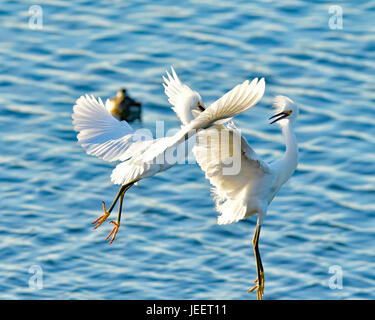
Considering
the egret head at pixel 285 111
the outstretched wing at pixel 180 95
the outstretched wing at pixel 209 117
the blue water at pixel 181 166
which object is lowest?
the outstretched wing at pixel 209 117

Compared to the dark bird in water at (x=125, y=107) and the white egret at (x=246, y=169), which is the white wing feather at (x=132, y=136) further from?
the dark bird in water at (x=125, y=107)

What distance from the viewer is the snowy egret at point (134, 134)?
978 centimetres

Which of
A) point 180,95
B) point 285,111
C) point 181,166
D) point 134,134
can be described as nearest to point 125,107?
point 181,166

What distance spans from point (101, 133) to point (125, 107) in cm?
1133

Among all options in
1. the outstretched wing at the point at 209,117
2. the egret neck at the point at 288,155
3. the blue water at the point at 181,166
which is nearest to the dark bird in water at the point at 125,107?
the blue water at the point at 181,166

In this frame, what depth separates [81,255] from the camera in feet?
67.2

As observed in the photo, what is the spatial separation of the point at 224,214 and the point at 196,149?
1238 mm


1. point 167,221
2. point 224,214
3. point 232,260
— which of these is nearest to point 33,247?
point 167,221

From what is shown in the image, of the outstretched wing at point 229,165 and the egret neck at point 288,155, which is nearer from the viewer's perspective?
the outstretched wing at point 229,165

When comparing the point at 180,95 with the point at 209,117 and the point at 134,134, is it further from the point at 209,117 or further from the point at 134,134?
the point at 209,117

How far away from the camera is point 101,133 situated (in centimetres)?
1152

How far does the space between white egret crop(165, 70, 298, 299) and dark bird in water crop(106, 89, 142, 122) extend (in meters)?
10.5

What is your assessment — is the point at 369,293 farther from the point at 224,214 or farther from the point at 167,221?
the point at 224,214

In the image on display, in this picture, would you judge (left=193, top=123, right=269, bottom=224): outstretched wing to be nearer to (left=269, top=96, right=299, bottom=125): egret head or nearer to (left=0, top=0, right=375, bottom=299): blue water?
(left=269, top=96, right=299, bottom=125): egret head
